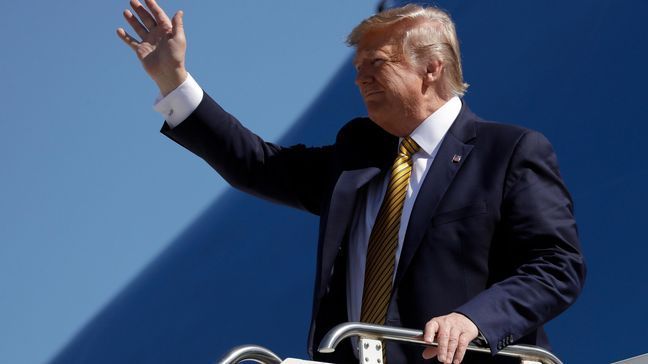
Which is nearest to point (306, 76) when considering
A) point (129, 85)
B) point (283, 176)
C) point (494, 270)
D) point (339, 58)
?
point (339, 58)

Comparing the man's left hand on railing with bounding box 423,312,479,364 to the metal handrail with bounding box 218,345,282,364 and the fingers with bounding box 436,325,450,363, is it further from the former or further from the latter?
the metal handrail with bounding box 218,345,282,364

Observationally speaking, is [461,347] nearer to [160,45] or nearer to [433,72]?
[433,72]

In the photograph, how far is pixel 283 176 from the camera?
2.66 m

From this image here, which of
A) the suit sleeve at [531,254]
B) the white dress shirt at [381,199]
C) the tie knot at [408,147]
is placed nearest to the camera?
the suit sleeve at [531,254]

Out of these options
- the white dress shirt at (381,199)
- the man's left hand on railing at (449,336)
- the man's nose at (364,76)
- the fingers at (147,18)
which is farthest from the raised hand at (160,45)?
the man's left hand on railing at (449,336)

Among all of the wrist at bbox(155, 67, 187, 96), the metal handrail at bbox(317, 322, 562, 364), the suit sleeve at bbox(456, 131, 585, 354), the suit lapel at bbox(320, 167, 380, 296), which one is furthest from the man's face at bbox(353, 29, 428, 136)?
the metal handrail at bbox(317, 322, 562, 364)

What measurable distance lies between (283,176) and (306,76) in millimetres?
2839

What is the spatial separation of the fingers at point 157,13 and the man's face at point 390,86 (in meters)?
0.41

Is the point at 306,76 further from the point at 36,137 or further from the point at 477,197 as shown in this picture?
the point at 477,197

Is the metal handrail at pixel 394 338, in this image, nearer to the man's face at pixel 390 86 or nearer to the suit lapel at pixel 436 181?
the suit lapel at pixel 436 181

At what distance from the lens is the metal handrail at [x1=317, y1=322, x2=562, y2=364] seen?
207 centimetres

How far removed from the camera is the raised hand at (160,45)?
101 inches

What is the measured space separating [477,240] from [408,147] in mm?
292

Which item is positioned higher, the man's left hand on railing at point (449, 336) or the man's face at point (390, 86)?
the man's face at point (390, 86)
